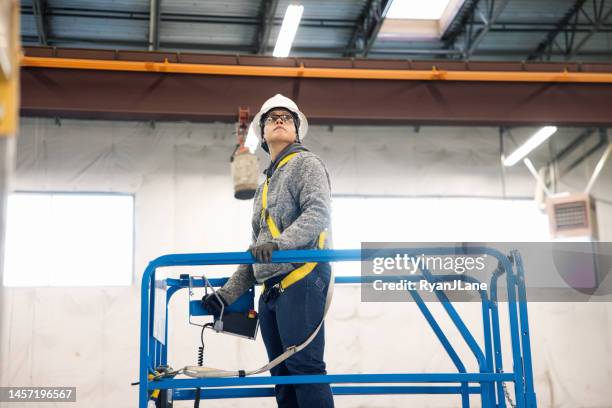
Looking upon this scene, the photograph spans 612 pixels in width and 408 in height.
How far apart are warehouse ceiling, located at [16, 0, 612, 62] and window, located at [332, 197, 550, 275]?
271cm

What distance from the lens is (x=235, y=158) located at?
352 inches

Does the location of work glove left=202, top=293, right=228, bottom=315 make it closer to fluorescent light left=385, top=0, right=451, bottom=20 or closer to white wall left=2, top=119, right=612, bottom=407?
fluorescent light left=385, top=0, right=451, bottom=20

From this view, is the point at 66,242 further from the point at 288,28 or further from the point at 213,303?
the point at 213,303

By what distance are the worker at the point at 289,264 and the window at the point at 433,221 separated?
8.26 meters

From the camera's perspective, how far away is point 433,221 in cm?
1298

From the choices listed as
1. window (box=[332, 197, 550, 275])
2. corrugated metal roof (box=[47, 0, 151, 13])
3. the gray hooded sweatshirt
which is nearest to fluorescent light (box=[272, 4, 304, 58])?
corrugated metal roof (box=[47, 0, 151, 13])

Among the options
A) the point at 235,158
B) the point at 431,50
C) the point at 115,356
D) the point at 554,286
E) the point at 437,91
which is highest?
the point at 431,50

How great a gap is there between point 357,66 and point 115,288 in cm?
572

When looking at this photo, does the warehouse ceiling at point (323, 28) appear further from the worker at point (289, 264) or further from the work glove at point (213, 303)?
the work glove at point (213, 303)

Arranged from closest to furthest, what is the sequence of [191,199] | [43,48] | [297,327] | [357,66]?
[297,327]
[43,48]
[357,66]
[191,199]

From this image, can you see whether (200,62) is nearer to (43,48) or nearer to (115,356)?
(43,48)

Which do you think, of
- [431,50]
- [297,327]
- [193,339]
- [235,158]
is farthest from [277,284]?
[431,50]

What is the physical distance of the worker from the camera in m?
3.71

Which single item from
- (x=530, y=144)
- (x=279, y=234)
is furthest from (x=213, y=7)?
(x=279, y=234)
